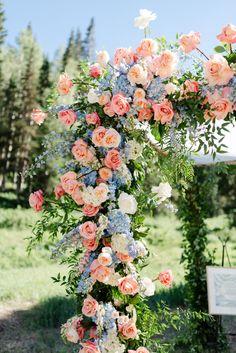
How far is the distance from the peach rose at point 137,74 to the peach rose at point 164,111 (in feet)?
0.62

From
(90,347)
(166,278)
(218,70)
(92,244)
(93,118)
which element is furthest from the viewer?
(166,278)

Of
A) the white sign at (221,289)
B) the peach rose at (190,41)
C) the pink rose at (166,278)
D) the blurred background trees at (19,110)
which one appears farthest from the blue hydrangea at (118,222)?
the blurred background trees at (19,110)

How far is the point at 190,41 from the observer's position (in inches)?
120

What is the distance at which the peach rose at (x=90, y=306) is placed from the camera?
3.01m

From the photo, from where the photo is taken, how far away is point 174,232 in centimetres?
1978

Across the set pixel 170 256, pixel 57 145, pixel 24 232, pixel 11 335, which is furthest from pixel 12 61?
pixel 57 145

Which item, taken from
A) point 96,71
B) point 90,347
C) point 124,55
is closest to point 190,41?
point 124,55

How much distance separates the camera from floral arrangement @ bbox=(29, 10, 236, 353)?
9.87ft

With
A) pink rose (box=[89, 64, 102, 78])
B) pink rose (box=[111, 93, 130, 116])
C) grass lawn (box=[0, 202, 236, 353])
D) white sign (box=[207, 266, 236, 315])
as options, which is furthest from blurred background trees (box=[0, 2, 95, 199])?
pink rose (box=[111, 93, 130, 116])

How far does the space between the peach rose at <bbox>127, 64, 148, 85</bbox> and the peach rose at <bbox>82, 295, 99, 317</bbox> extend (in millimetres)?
1428

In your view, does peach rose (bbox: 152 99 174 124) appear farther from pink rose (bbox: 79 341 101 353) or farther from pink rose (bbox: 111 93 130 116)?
pink rose (bbox: 79 341 101 353)

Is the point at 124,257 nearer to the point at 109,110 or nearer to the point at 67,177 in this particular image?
the point at 67,177

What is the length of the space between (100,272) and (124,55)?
1.46 meters

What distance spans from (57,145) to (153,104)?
0.75 meters
